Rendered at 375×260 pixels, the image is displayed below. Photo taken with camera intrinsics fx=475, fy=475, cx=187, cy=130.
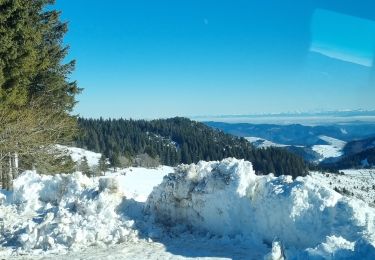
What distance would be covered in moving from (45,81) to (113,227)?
13.5 meters

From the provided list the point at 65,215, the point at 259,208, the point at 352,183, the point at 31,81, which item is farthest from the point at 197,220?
the point at 352,183

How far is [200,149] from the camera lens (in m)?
166

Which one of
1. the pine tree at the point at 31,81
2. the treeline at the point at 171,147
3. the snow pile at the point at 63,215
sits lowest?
the treeline at the point at 171,147

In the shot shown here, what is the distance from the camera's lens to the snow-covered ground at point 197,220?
11305 mm

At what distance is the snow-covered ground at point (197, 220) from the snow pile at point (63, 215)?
28 millimetres

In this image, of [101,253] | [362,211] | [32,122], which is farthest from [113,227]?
[32,122]

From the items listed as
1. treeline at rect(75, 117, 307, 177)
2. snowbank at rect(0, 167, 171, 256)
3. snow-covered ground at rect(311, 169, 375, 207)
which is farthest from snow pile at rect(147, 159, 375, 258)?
snow-covered ground at rect(311, 169, 375, 207)

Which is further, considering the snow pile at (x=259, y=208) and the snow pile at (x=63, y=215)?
the snow pile at (x=63, y=215)

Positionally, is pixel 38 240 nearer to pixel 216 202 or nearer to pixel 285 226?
pixel 216 202

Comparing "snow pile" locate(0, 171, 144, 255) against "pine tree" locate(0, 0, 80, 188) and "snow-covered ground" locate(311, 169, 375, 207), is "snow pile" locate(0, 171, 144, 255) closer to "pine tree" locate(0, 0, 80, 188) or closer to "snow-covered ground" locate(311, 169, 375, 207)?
"pine tree" locate(0, 0, 80, 188)

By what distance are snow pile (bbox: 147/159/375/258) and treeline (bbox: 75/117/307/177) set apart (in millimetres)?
106236

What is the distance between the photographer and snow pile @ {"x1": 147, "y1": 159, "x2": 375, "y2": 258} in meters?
11.1

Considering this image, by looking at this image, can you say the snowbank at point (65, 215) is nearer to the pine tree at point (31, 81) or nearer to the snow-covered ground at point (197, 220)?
the snow-covered ground at point (197, 220)

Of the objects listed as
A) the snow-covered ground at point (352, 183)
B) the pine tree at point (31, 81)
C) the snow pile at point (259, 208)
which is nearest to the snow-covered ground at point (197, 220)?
the snow pile at point (259, 208)
